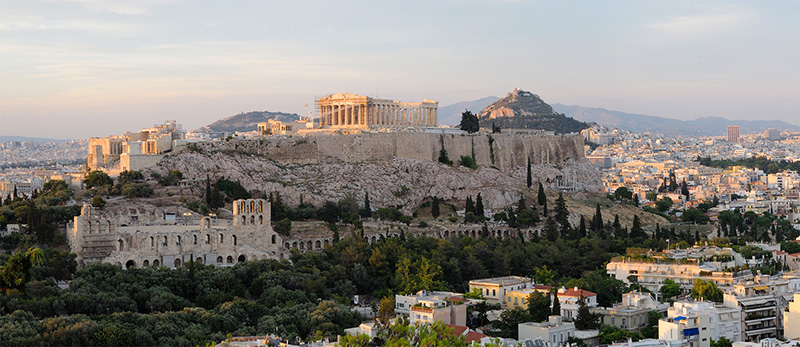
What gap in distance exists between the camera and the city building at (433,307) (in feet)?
139

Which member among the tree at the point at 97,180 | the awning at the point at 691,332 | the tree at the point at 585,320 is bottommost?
the tree at the point at 585,320

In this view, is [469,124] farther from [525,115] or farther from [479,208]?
[525,115]

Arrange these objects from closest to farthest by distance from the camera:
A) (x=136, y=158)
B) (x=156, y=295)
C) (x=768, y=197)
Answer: (x=156, y=295), (x=136, y=158), (x=768, y=197)

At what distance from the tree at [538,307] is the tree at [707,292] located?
19.8 feet

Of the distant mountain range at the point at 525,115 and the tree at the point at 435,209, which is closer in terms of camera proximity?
the tree at the point at 435,209

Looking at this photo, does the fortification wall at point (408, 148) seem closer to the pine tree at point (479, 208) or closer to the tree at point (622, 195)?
the tree at point (622, 195)

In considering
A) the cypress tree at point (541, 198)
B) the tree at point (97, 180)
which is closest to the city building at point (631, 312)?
the tree at point (97, 180)

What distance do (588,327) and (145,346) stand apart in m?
15.1

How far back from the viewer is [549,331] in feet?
132

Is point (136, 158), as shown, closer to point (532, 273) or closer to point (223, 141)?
point (223, 141)

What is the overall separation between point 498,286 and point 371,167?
1128 inches

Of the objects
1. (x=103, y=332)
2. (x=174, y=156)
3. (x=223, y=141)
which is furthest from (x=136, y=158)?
(x=103, y=332)

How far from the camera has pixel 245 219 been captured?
184 ft

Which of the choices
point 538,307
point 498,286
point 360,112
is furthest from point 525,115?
point 538,307
